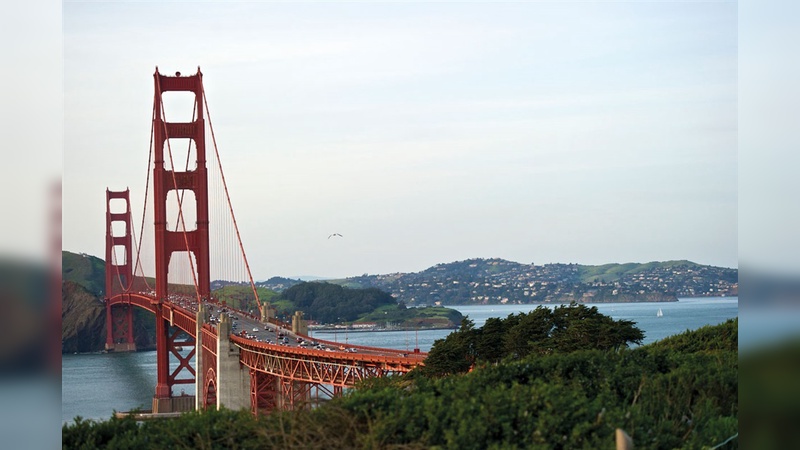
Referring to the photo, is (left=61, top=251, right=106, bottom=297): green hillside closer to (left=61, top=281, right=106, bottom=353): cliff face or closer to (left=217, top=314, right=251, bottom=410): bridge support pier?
(left=61, top=281, right=106, bottom=353): cliff face

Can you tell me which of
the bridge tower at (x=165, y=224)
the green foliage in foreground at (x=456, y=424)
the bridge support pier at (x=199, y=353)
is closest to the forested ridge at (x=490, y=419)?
the green foliage in foreground at (x=456, y=424)

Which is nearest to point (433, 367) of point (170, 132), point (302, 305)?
point (170, 132)

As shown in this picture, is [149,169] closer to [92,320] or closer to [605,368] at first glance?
[92,320]

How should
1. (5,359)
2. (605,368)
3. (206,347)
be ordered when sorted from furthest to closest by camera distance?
(206,347) → (605,368) → (5,359)

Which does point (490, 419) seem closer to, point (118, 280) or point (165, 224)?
point (165, 224)

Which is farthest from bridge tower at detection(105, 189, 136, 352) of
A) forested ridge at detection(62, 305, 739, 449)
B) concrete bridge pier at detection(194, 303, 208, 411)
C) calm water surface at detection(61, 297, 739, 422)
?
forested ridge at detection(62, 305, 739, 449)

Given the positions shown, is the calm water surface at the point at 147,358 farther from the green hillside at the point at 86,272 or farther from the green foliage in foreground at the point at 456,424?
the green foliage in foreground at the point at 456,424

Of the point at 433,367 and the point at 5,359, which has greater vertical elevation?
the point at 5,359

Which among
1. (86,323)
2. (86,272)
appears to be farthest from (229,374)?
(86,272)
